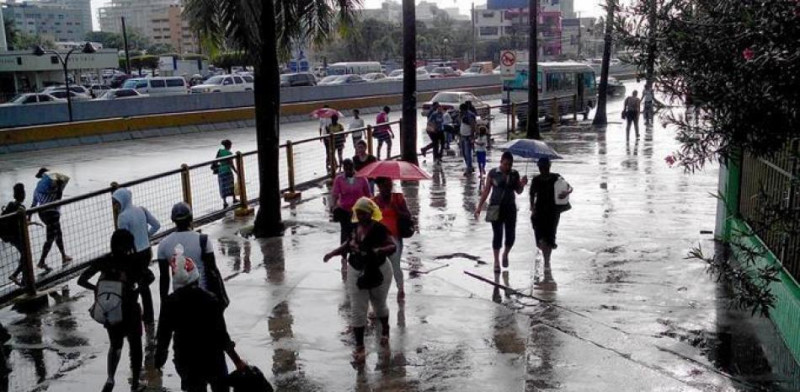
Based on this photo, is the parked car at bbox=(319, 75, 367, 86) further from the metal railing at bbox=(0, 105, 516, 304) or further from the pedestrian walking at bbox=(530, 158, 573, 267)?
the pedestrian walking at bbox=(530, 158, 573, 267)

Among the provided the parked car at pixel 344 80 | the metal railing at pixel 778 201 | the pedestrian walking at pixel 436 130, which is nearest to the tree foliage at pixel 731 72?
the metal railing at pixel 778 201

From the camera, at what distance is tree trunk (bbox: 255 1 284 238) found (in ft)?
A: 40.0

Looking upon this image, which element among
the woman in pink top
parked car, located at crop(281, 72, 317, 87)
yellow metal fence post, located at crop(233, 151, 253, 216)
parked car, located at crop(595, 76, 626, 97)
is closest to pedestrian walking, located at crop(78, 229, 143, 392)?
the woman in pink top

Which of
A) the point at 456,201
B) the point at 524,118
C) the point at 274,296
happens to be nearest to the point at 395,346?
the point at 274,296

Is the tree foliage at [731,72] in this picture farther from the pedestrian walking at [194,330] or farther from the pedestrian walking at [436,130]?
the pedestrian walking at [436,130]

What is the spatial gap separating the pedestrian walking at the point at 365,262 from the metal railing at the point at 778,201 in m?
3.01

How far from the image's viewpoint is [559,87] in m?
34.6

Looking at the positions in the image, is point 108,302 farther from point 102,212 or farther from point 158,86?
point 158,86

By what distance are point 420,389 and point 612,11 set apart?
132 inches

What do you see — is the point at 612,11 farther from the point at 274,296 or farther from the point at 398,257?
the point at 274,296

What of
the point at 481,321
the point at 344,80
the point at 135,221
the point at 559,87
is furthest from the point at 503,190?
the point at 344,80

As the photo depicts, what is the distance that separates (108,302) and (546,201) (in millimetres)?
5548

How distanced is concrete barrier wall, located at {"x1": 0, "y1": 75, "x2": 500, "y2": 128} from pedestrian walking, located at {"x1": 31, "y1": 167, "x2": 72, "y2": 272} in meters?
20.0

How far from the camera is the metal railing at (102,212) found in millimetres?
9328
